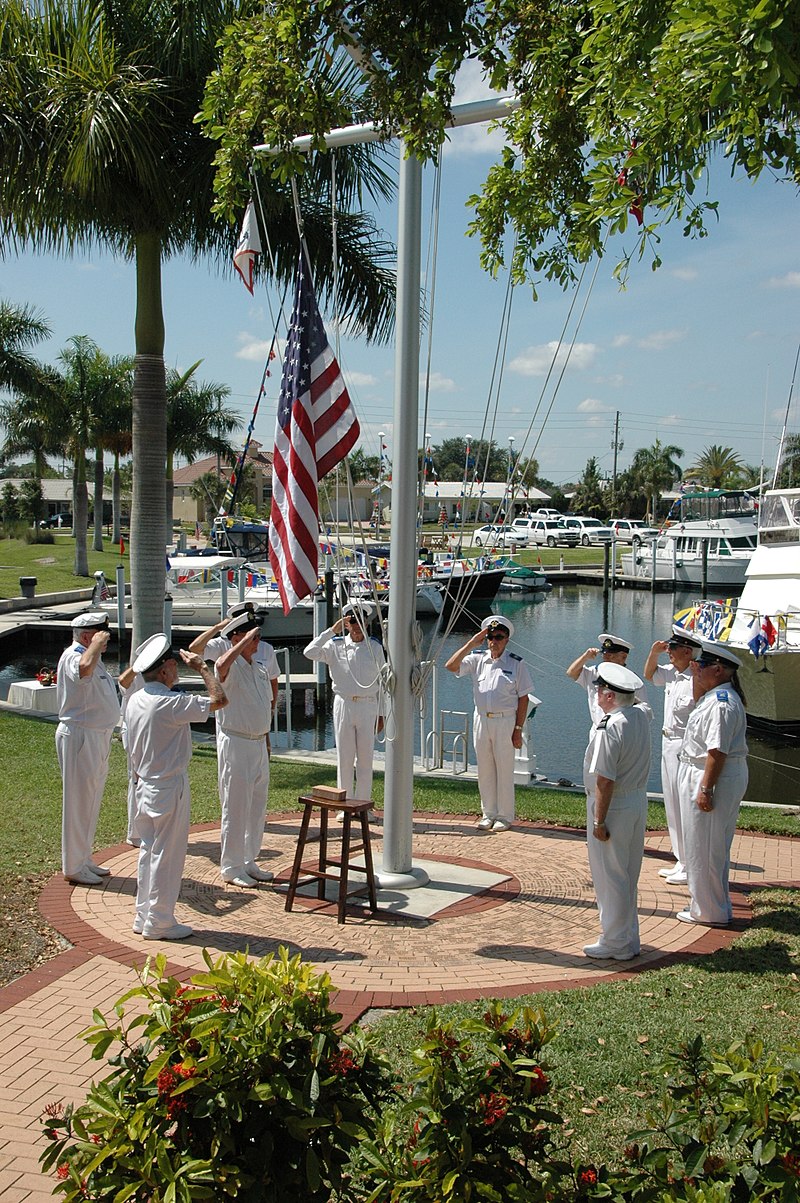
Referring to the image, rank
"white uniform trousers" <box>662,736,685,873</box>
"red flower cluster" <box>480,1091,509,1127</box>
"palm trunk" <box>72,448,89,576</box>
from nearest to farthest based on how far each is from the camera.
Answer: "red flower cluster" <box>480,1091,509,1127</box> → "white uniform trousers" <box>662,736,685,873</box> → "palm trunk" <box>72,448,89,576</box>

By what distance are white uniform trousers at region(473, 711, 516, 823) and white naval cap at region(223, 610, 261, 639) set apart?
2.73 metres

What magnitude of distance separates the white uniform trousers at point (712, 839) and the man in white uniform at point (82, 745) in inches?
182

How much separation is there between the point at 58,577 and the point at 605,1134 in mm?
43246

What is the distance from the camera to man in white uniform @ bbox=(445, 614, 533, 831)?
412 inches

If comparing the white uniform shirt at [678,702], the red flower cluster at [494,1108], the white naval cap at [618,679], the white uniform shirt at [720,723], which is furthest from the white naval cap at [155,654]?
the red flower cluster at [494,1108]

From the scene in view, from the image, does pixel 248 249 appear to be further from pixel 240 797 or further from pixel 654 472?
pixel 654 472

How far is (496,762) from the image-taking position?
10547mm

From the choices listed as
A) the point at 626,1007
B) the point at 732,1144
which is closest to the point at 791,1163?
the point at 732,1144

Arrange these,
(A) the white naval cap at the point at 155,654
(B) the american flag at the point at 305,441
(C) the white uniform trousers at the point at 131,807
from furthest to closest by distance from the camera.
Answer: (C) the white uniform trousers at the point at 131,807, (B) the american flag at the point at 305,441, (A) the white naval cap at the point at 155,654

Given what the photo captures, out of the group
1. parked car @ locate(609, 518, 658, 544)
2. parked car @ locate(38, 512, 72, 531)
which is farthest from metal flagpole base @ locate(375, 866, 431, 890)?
parked car @ locate(38, 512, 72, 531)

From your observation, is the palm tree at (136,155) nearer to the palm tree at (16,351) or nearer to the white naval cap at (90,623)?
the white naval cap at (90,623)

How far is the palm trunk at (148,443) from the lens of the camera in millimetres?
13578

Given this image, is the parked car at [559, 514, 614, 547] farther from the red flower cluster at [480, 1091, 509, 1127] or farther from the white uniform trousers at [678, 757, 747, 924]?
the red flower cluster at [480, 1091, 509, 1127]

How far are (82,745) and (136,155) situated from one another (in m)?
6.89
